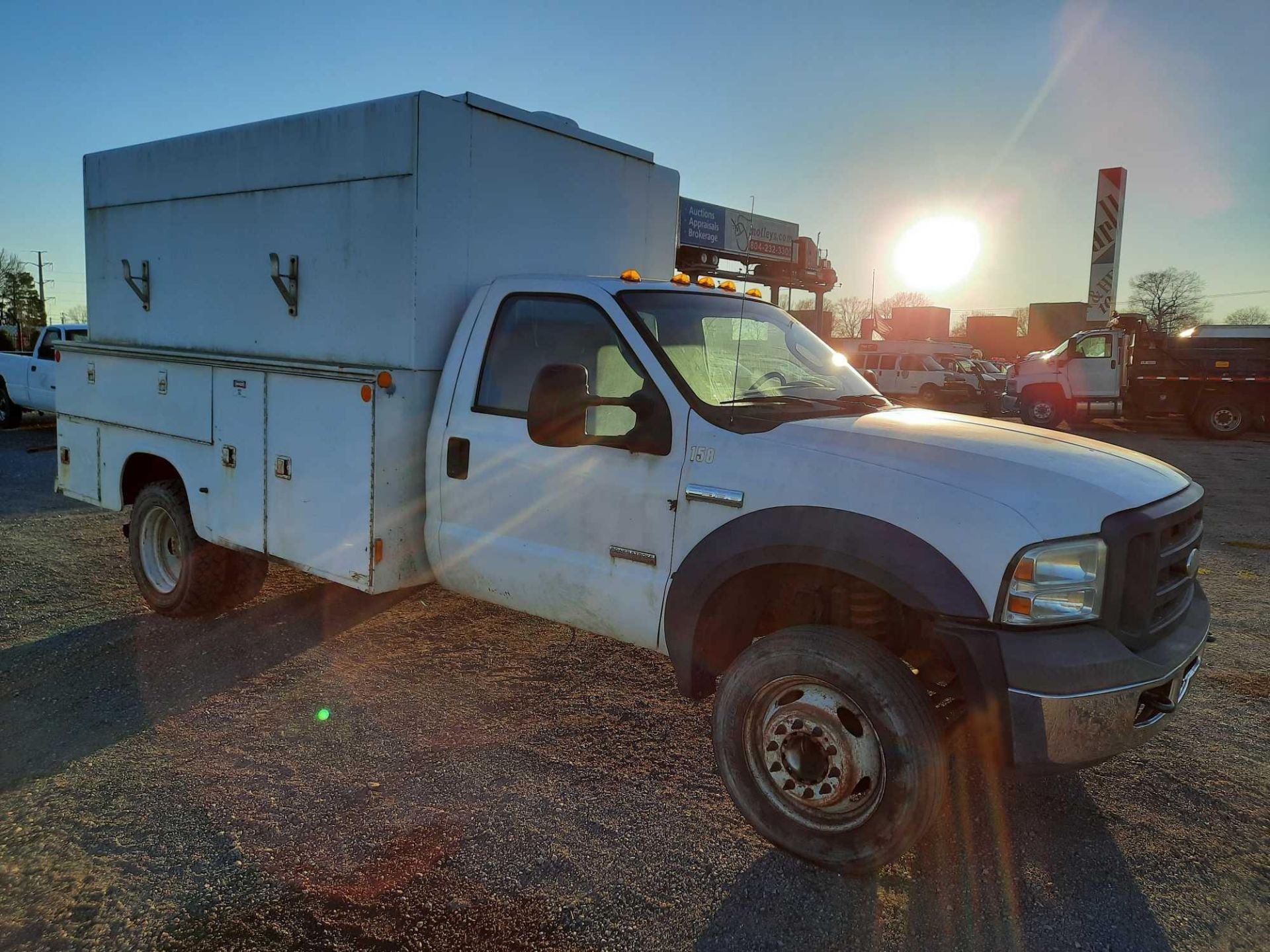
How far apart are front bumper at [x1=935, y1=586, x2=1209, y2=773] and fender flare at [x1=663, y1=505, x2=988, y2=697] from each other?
0.17 m

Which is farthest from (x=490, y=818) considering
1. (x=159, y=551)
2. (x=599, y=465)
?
(x=159, y=551)

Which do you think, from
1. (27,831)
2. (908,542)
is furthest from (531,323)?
(27,831)

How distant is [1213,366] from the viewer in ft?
66.4

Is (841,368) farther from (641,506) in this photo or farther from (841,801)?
(841,801)

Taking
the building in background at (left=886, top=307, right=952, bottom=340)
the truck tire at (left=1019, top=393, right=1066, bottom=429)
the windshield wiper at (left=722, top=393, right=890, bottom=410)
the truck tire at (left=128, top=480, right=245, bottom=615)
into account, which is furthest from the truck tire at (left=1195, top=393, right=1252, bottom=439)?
the building in background at (left=886, top=307, right=952, bottom=340)

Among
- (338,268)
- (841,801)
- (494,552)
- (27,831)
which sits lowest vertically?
(27,831)

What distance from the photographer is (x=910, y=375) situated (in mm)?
30516

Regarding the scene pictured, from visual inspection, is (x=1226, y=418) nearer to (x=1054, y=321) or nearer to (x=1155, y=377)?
(x=1155, y=377)

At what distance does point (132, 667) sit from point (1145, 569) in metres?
4.76

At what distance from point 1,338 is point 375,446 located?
18.5 meters

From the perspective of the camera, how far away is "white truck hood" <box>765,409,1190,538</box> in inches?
109

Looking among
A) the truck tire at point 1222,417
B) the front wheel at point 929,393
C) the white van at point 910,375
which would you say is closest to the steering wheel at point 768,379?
the truck tire at point 1222,417

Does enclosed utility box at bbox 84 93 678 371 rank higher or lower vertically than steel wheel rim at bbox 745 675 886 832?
higher

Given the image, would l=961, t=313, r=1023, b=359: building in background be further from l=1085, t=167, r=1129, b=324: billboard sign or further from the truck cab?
the truck cab
